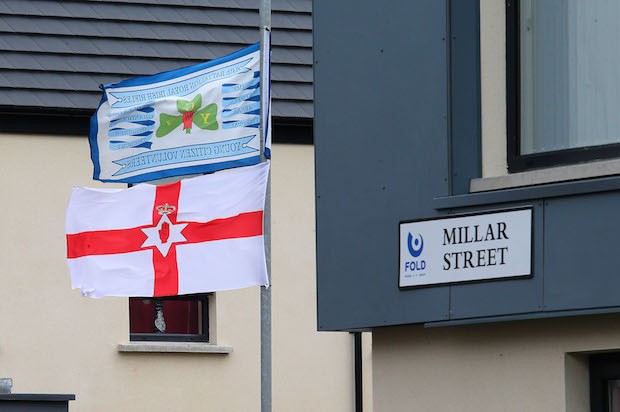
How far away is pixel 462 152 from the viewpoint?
8.49 metres

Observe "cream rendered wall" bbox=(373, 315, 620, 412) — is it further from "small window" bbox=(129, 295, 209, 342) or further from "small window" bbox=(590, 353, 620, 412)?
"small window" bbox=(129, 295, 209, 342)

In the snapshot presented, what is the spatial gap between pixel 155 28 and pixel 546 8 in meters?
8.81

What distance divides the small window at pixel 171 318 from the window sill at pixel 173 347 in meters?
0.22

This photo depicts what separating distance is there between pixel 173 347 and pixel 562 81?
27.0ft

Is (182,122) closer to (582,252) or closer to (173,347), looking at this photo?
(582,252)

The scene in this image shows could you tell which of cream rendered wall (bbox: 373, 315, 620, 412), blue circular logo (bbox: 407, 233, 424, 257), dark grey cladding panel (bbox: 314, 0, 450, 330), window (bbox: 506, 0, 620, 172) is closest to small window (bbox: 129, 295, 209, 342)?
dark grey cladding panel (bbox: 314, 0, 450, 330)

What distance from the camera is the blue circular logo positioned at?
841 centimetres

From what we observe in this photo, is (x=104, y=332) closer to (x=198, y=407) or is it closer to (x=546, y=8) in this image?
(x=198, y=407)

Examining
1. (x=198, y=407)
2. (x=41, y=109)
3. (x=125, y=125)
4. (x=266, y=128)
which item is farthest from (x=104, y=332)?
(x=266, y=128)

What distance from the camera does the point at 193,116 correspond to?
34.0 feet

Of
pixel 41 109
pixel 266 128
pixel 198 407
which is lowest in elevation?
pixel 198 407

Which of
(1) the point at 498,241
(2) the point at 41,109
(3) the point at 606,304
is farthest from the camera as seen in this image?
(2) the point at 41,109

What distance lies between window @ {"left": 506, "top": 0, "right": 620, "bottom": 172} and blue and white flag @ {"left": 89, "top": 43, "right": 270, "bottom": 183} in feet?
6.05

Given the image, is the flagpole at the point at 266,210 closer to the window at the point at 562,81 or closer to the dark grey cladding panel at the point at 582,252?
the window at the point at 562,81
